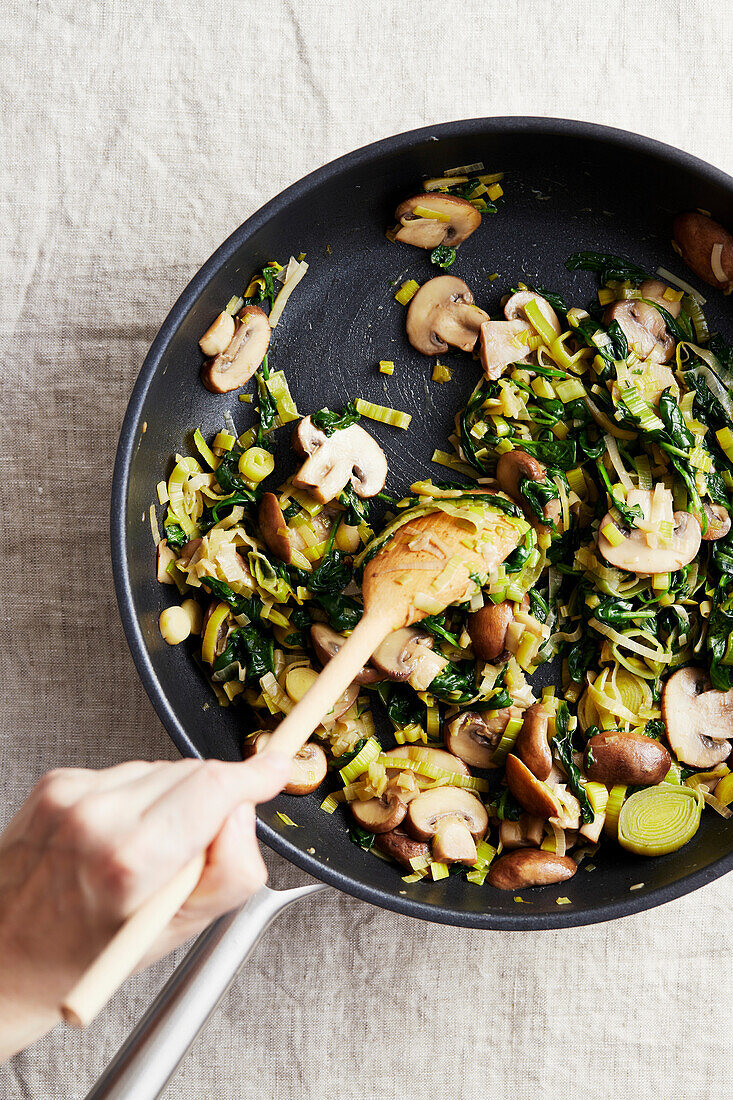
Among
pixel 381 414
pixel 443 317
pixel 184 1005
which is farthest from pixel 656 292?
pixel 184 1005

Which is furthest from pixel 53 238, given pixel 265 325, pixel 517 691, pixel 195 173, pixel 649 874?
pixel 649 874

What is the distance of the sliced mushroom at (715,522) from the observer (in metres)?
2.57

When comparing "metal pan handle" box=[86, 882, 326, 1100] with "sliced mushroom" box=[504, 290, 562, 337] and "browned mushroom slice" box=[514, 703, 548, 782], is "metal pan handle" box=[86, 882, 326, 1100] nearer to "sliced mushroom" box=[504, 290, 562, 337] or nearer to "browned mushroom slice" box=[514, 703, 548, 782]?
"browned mushroom slice" box=[514, 703, 548, 782]

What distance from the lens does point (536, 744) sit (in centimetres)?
246

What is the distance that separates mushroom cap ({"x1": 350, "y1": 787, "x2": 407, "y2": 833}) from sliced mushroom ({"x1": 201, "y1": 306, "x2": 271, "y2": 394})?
131 centimetres

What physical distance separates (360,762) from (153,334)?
1.46 metres

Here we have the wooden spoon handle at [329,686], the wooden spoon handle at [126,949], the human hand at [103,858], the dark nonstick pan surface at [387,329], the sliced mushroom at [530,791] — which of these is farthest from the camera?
the sliced mushroom at [530,791]

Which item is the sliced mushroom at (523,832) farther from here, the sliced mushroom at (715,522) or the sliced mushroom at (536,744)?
the sliced mushroom at (715,522)

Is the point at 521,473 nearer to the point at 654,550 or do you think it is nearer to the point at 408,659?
the point at 654,550

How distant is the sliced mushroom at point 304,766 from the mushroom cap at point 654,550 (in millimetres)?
1044

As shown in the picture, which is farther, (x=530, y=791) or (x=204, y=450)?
(x=204, y=450)

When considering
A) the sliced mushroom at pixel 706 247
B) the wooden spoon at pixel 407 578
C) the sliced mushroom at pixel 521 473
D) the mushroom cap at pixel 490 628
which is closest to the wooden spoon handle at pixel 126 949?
the wooden spoon at pixel 407 578

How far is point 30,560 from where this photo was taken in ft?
8.74

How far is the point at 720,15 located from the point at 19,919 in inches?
127
